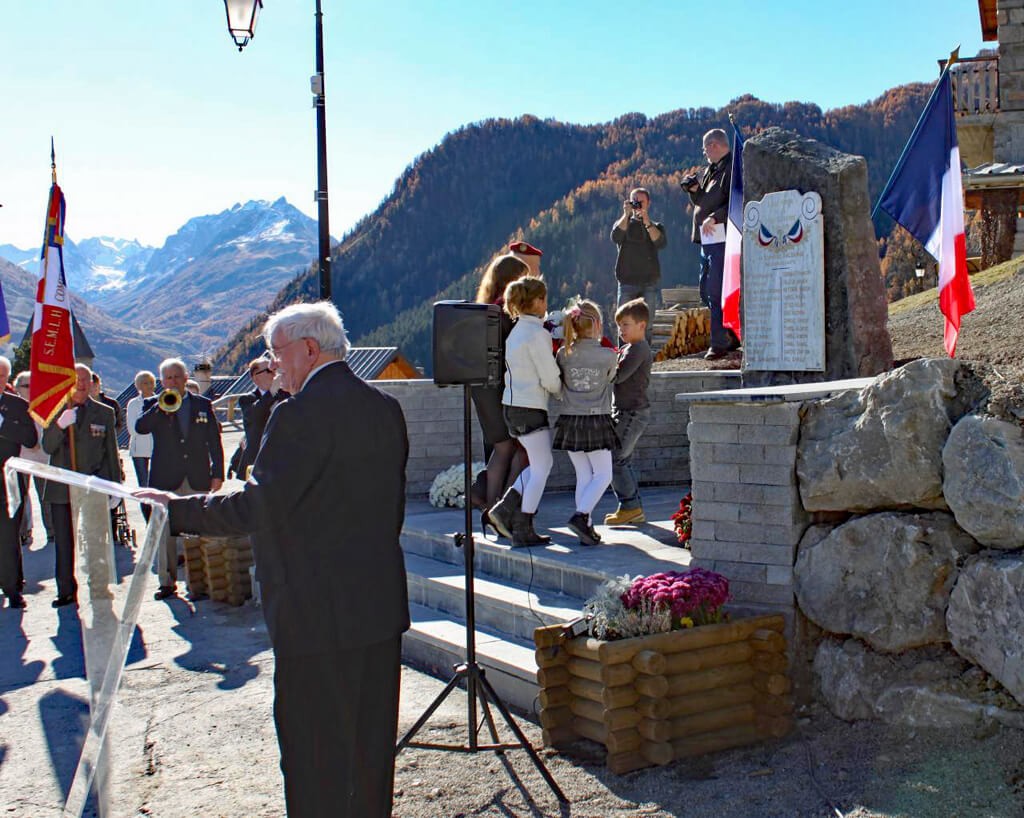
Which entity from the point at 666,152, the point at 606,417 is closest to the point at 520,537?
the point at 606,417

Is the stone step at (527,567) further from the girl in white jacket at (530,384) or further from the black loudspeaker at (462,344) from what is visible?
the black loudspeaker at (462,344)

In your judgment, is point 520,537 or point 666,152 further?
point 666,152

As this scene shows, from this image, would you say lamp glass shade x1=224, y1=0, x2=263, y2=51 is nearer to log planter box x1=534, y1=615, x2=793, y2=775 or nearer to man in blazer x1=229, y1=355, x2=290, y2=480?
man in blazer x1=229, y1=355, x2=290, y2=480

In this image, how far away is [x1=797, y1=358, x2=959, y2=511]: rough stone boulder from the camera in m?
5.16

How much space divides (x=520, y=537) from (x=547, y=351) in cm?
130

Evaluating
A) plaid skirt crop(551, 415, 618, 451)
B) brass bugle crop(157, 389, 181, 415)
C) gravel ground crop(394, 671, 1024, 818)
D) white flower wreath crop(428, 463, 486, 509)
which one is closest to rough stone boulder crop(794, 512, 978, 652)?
gravel ground crop(394, 671, 1024, 818)

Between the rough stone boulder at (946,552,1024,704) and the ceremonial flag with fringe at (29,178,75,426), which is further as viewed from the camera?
the ceremonial flag with fringe at (29,178,75,426)

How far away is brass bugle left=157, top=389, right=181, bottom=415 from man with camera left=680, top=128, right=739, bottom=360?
16.9ft

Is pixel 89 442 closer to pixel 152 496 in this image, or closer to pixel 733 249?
pixel 733 249

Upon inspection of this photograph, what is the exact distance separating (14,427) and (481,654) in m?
5.34

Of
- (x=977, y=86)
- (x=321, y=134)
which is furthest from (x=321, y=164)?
(x=977, y=86)

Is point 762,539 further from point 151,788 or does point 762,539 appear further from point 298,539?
point 151,788

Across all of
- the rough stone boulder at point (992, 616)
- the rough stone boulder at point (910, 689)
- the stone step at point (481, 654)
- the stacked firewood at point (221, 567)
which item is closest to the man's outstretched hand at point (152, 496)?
the stone step at point (481, 654)

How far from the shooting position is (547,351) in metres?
7.47
